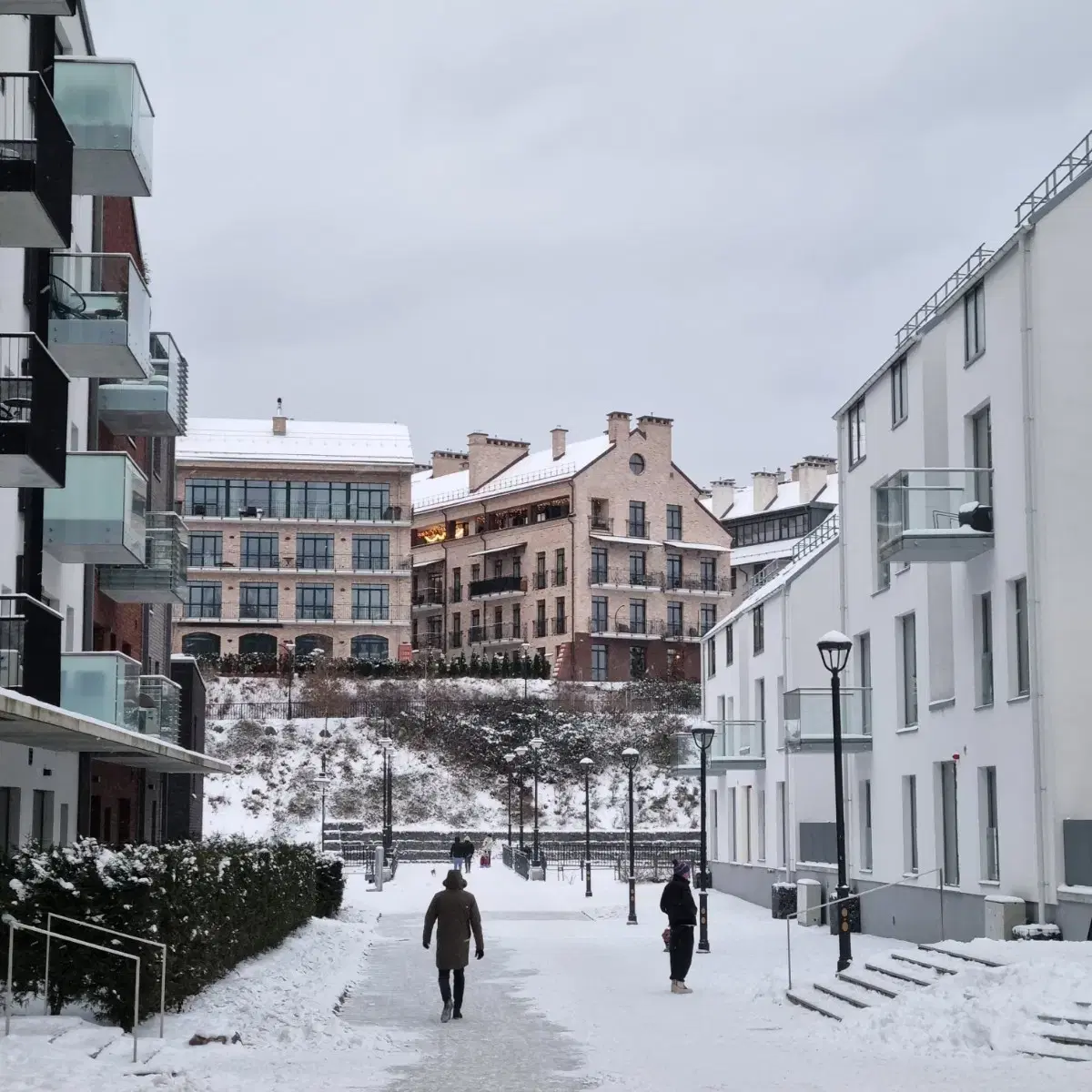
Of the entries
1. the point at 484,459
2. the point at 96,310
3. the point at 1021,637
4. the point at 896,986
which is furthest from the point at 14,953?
the point at 484,459

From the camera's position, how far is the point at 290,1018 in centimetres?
1595

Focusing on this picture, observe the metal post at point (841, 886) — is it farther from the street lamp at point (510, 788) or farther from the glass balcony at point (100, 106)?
the street lamp at point (510, 788)

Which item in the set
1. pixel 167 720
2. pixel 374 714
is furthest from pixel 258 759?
pixel 167 720

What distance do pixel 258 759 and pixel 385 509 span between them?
1572cm

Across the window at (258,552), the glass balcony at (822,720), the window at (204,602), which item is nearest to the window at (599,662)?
the window at (258,552)

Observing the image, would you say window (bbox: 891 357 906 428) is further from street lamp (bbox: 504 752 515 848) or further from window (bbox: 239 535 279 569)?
window (bbox: 239 535 279 569)

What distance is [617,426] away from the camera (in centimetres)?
8106

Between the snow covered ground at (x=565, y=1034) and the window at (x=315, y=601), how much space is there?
5599 centimetres

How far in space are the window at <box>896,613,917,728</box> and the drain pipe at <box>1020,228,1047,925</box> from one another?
246 inches

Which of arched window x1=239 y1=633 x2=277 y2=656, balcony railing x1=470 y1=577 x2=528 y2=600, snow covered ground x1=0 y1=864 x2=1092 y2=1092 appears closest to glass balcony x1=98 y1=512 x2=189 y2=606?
snow covered ground x1=0 y1=864 x2=1092 y2=1092

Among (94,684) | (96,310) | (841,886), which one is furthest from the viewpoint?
(96,310)

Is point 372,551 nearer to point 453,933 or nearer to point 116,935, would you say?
point 453,933

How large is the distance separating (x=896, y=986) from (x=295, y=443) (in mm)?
65784

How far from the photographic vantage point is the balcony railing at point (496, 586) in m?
82.1
